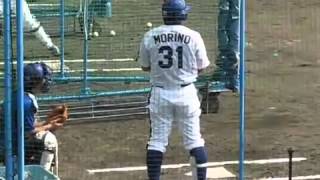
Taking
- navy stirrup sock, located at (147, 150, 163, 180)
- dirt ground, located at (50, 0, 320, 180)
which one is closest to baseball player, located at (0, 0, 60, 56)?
dirt ground, located at (50, 0, 320, 180)

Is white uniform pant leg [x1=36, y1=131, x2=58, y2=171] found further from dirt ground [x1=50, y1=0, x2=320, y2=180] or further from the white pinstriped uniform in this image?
dirt ground [x1=50, y1=0, x2=320, y2=180]

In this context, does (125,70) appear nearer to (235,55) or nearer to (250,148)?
(235,55)

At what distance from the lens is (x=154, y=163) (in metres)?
8.02

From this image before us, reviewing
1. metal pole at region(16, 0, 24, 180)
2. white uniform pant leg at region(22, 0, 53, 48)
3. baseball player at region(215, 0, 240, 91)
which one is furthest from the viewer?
white uniform pant leg at region(22, 0, 53, 48)

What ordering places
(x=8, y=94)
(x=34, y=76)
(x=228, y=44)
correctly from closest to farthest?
(x=8, y=94), (x=34, y=76), (x=228, y=44)

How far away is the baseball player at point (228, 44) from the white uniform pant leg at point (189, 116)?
296cm

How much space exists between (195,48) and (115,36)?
707 cm

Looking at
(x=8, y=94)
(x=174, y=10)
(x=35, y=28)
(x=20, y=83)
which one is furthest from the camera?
(x=35, y=28)

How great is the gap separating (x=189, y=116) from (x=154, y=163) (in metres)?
0.49

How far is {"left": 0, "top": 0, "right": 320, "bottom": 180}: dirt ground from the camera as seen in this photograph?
9.19 metres

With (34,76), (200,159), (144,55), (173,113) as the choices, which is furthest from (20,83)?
(200,159)

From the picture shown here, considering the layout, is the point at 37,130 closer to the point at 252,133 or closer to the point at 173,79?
the point at 173,79

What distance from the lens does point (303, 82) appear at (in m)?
13.1

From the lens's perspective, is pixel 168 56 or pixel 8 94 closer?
pixel 8 94
